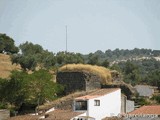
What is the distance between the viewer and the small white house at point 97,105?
40.4m

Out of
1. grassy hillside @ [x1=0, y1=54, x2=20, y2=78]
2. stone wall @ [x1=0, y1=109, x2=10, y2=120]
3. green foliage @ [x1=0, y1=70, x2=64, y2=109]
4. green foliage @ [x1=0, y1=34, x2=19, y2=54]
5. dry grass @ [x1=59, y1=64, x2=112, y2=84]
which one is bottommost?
stone wall @ [x1=0, y1=109, x2=10, y2=120]

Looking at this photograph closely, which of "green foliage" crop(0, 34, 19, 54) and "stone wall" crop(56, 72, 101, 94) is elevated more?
"green foliage" crop(0, 34, 19, 54)

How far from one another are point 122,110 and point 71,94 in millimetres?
5495

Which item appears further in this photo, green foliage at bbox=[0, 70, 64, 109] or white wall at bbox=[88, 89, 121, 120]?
green foliage at bbox=[0, 70, 64, 109]

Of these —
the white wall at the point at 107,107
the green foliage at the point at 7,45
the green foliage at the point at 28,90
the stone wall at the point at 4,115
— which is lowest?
the stone wall at the point at 4,115

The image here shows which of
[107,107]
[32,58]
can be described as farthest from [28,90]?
[32,58]

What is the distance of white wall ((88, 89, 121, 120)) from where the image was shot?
40750 mm

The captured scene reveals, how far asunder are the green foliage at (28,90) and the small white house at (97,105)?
559cm

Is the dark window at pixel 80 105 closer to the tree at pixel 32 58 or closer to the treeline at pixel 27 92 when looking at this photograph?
the treeline at pixel 27 92

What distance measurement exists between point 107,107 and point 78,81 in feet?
24.3

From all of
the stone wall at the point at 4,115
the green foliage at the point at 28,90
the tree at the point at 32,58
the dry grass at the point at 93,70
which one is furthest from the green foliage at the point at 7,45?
the stone wall at the point at 4,115

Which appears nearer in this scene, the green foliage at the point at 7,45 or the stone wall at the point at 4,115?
the stone wall at the point at 4,115

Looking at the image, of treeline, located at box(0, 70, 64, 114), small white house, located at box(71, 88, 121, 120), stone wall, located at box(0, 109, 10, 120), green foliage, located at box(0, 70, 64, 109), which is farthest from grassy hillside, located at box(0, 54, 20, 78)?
small white house, located at box(71, 88, 121, 120)

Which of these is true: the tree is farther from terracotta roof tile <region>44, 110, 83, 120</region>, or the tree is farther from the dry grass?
terracotta roof tile <region>44, 110, 83, 120</region>
